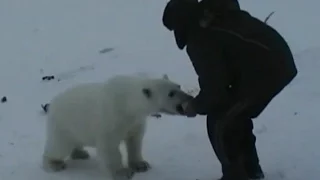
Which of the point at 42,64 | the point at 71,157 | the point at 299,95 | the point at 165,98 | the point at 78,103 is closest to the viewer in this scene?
the point at 165,98

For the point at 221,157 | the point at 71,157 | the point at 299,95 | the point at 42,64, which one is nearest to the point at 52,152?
the point at 71,157

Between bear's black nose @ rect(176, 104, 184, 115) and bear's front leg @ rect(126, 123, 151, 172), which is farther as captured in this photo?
bear's front leg @ rect(126, 123, 151, 172)

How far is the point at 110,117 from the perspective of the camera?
545 centimetres

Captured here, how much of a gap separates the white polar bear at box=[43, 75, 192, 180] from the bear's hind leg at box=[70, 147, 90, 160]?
179 millimetres

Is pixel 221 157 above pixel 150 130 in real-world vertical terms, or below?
above

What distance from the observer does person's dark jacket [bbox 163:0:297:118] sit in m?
4.66

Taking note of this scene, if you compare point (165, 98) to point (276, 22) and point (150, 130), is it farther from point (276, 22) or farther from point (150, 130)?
point (276, 22)

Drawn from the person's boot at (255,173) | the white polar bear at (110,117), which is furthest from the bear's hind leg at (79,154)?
the person's boot at (255,173)

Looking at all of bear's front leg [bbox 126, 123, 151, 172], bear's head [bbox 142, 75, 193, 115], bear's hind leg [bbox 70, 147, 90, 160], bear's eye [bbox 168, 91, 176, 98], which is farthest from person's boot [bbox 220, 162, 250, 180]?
bear's hind leg [bbox 70, 147, 90, 160]

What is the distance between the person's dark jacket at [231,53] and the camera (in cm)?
466

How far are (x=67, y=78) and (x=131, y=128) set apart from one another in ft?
11.6

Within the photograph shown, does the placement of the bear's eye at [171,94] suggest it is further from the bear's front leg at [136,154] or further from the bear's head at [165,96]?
the bear's front leg at [136,154]

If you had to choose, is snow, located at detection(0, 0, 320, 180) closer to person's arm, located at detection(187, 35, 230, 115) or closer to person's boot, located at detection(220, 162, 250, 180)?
person's boot, located at detection(220, 162, 250, 180)

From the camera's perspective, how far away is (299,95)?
731 cm
